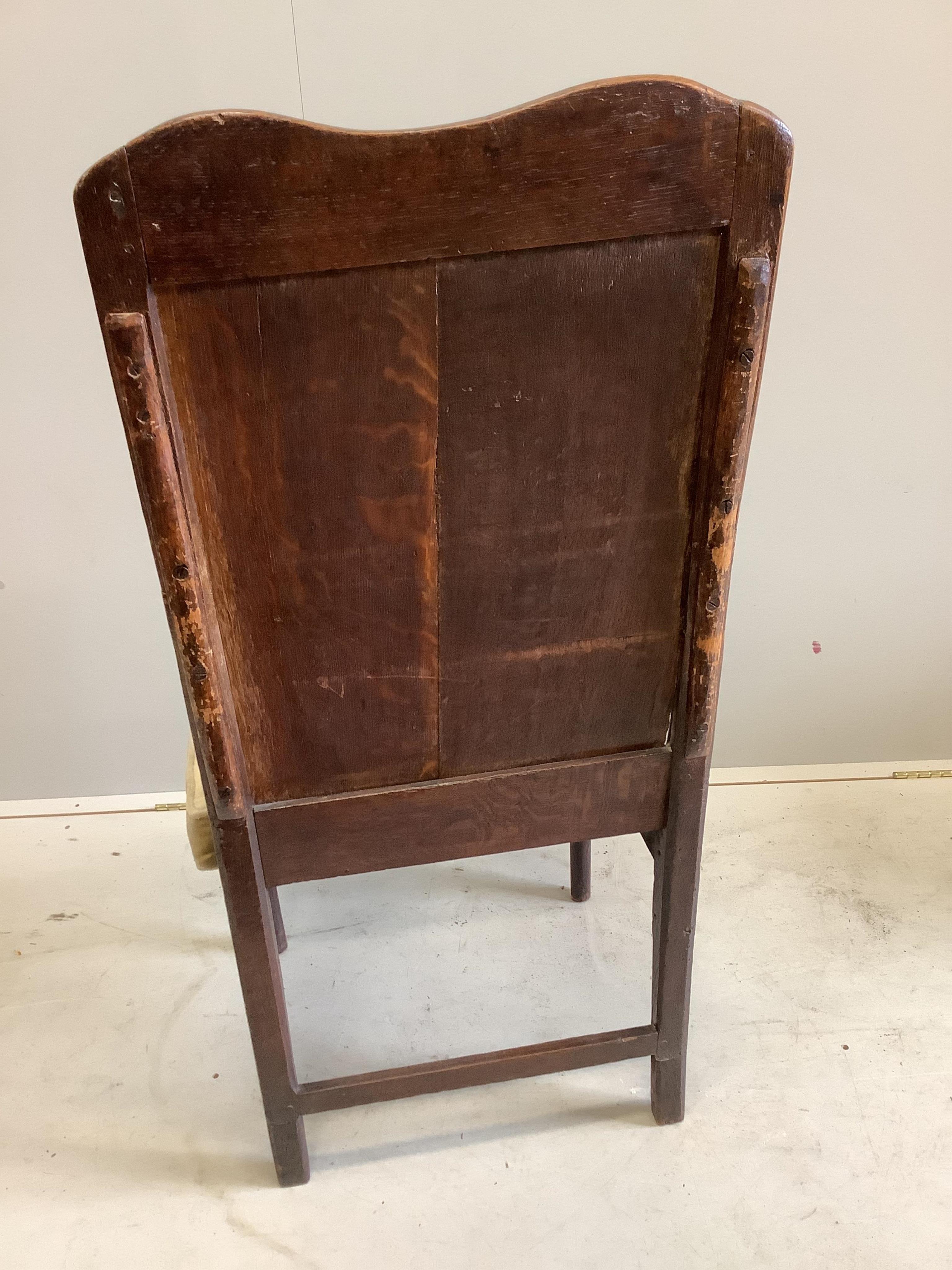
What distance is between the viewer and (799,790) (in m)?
1.86

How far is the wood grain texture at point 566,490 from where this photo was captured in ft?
2.44

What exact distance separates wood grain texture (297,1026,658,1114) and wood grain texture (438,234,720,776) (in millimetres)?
388

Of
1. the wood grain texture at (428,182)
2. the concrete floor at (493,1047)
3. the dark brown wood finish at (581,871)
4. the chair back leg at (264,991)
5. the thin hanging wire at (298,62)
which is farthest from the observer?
the dark brown wood finish at (581,871)

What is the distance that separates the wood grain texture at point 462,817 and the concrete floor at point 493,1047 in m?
0.45

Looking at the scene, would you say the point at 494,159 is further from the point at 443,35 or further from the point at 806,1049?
the point at 806,1049

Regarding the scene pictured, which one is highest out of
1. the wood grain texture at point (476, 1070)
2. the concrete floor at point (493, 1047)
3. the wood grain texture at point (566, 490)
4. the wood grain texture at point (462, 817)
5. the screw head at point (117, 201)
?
the screw head at point (117, 201)

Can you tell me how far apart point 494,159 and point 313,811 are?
2.11 feet

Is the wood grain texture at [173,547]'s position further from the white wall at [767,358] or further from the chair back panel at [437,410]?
the white wall at [767,358]

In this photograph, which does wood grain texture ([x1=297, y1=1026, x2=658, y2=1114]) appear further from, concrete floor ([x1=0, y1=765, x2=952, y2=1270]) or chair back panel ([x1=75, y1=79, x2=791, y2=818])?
chair back panel ([x1=75, y1=79, x2=791, y2=818])

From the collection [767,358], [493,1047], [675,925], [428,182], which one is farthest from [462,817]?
[767,358]

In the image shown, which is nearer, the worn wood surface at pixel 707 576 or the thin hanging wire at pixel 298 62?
the worn wood surface at pixel 707 576

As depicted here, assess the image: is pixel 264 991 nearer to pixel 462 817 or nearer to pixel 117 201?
pixel 462 817

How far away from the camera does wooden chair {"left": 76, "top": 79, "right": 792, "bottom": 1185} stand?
0.68 m

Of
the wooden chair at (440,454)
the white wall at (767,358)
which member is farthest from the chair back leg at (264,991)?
the white wall at (767,358)
